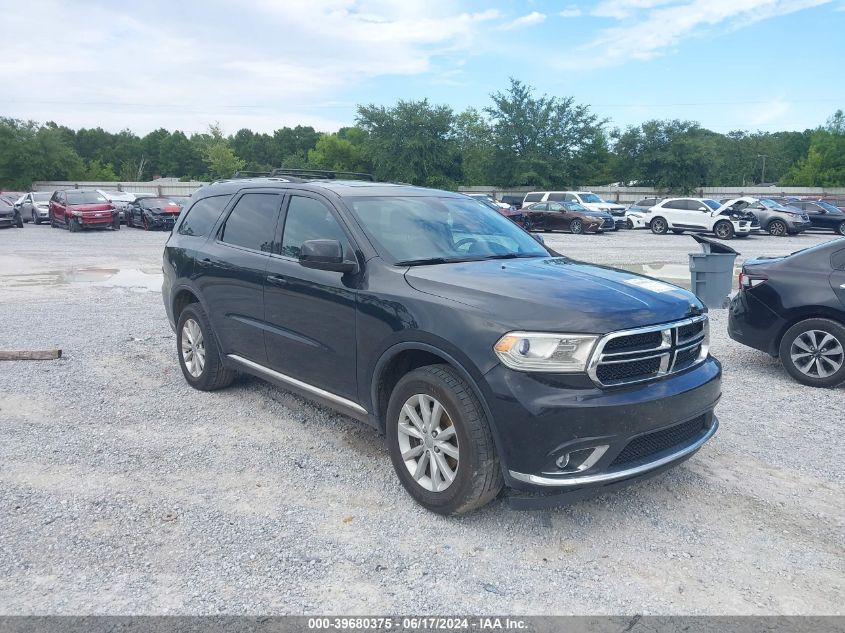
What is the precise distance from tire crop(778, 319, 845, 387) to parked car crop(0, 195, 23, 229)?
3266cm

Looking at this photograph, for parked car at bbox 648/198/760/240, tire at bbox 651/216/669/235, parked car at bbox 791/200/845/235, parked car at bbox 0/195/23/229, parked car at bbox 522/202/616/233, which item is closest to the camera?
parked car at bbox 648/198/760/240

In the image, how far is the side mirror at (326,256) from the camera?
4.20m

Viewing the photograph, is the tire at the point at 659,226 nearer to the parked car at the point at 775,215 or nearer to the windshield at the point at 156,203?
the parked car at the point at 775,215

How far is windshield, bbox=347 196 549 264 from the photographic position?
4.47 meters

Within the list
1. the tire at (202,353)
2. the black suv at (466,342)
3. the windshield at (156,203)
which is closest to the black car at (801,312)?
the black suv at (466,342)

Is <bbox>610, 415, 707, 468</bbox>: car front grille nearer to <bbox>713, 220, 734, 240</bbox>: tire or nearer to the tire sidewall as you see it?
the tire sidewall

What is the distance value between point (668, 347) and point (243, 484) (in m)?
2.65

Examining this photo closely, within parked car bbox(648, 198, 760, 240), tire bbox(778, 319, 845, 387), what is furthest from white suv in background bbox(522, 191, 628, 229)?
tire bbox(778, 319, 845, 387)

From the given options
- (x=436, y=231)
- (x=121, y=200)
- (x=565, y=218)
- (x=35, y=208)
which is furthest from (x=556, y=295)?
(x=121, y=200)

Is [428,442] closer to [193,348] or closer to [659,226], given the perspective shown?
[193,348]

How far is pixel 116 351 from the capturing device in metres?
7.70

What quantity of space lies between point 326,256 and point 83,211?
27.6m

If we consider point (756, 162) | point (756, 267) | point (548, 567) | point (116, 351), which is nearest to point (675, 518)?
point (548, 567)

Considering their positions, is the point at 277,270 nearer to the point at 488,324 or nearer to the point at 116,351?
the point at 488,324
